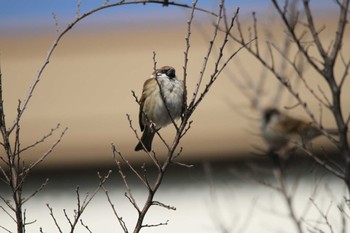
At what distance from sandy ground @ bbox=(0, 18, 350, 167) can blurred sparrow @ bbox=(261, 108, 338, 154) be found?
1.13 m

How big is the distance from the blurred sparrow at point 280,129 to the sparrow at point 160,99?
1143 mm

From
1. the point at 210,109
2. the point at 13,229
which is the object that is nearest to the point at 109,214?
the point at 13,229

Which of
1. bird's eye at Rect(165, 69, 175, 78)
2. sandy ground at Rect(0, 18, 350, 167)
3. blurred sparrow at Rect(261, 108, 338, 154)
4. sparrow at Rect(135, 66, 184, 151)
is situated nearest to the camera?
sparrow at Rect(135, 66, 184, 151)

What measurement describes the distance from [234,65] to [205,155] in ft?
3.95

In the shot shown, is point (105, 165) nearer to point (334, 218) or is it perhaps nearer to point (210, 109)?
point (210, 109)

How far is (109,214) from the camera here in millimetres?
9625

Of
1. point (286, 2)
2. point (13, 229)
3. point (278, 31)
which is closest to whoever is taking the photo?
point (286, 2)

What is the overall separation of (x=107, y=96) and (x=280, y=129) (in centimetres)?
319

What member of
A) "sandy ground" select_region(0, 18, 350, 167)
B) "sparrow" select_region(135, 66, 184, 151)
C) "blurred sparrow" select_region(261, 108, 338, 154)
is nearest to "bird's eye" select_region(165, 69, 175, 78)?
"sparrow" select_region(135, 66, 184, 151)

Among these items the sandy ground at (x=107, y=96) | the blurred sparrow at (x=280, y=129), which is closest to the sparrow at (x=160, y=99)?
the blurred sparrow at (x=280, y=129)

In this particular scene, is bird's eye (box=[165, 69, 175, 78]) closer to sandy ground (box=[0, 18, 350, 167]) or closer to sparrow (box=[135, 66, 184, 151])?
sparrow (box=[135, 66, 184, 151])

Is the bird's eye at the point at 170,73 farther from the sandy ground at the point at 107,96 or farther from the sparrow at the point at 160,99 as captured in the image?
the sandy ground at the point at 107,96

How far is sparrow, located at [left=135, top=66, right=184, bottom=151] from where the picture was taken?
16.4 ft

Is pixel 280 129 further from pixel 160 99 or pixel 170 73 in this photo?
pixel 170 73
